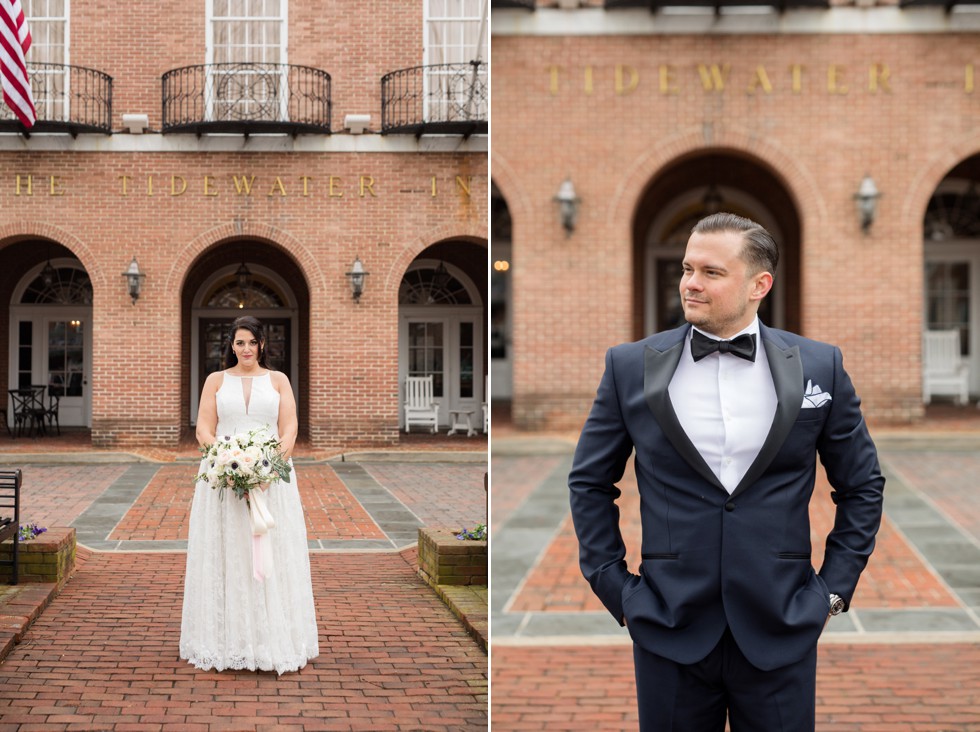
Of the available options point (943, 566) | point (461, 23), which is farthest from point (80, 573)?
point (943, 566)

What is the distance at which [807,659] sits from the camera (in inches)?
108

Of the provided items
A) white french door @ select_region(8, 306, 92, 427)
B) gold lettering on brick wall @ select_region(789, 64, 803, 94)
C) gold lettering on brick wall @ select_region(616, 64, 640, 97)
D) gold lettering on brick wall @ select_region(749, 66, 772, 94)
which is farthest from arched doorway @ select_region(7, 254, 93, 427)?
gold lettering on brick wall @ select_region(789, 64, 803, 94)

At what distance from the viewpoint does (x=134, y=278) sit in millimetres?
4047

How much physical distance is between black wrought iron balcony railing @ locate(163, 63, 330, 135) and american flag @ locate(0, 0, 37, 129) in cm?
47

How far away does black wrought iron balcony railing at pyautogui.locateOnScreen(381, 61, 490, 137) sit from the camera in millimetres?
4039

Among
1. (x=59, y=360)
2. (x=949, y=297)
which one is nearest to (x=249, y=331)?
(x=59, y=360)

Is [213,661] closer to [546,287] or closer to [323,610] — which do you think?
[323,610]

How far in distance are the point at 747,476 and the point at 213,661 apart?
7.41 feet

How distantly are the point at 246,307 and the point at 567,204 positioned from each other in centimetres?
975

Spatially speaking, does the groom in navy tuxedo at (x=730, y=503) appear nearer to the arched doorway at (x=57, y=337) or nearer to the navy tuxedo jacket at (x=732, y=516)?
the navy tuxedo jacket at (x=732, y=516)

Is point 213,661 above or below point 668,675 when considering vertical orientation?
below

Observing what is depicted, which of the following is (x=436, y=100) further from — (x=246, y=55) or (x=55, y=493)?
(x=55, y=493)

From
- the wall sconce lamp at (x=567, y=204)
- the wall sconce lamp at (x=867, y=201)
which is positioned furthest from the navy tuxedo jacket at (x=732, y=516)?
the wall sconce lamp at (x=867, y=201)

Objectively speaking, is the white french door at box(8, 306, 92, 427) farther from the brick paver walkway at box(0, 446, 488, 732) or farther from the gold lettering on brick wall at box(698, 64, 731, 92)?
the gold lettering on brick wall at box(698, 64, 731, 92)
